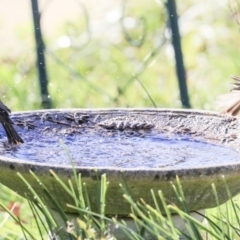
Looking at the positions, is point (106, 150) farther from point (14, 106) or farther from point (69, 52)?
point (69, 52)

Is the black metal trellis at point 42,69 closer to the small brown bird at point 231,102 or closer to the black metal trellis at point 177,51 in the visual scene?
the black metal trellis at point 177,51

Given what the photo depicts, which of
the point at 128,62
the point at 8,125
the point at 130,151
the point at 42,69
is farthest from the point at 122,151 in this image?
the point at 128,62

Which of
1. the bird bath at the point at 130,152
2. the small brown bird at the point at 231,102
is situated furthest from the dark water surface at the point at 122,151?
the small brown bird at the point at 231,102

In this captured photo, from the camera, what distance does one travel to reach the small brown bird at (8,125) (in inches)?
55.3

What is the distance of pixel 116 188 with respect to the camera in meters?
1.20

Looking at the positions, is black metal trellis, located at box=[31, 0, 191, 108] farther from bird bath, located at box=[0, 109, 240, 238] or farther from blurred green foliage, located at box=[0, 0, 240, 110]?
bird bath, located at box=[0, 109, 240, 238]

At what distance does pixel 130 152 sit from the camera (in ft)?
5.05

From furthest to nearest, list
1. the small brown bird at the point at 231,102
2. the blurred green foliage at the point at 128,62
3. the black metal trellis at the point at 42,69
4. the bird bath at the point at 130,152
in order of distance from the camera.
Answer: the blurred green foliage at the point at 128,62 < the black metal trellis at the point at 42,69 < the small brown bird at the point at 231,102 < the bird bath at the point at 130,152

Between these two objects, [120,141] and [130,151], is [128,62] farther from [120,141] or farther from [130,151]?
[130,151]

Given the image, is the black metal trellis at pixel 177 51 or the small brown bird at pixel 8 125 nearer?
the small brown bird at pixel 8 125

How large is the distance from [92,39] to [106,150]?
2028mm

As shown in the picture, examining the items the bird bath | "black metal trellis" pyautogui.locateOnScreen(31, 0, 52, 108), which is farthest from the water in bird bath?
"black metal trellis" pyautogui.locateOnScreen(31, 0, 52, 108)

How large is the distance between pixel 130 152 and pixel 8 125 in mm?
277

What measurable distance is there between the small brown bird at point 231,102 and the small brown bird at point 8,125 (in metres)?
0.52
